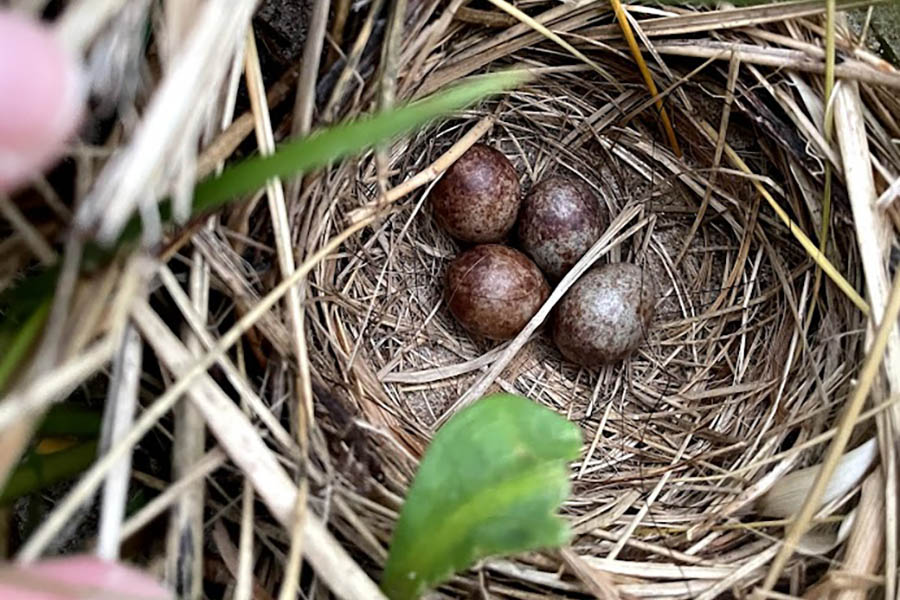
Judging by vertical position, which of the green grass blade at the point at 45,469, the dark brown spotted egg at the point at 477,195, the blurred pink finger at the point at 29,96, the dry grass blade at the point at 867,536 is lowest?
the green grass blade at the point at 45,469

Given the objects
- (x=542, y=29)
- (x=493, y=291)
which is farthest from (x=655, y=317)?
(x=542, y=29)

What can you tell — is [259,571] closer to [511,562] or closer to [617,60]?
[511,562]

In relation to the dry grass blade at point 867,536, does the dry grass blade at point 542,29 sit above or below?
above

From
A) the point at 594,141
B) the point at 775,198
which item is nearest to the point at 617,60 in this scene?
the point at 594,141

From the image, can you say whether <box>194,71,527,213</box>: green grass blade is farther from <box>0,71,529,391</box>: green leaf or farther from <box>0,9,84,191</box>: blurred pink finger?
<box>0,9,84,191</box>: blurred pink finger

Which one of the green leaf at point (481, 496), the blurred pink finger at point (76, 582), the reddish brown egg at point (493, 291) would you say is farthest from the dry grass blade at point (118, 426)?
the reddish brown egg at point (493, 291)

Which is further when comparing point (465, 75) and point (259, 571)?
point (465, 75)

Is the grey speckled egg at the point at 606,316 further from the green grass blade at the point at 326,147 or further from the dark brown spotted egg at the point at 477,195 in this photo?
the green grass blade at the point at 326,147

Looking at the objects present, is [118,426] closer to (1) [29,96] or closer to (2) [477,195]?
(1) [29,96]
